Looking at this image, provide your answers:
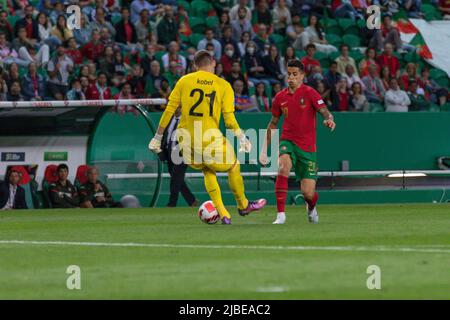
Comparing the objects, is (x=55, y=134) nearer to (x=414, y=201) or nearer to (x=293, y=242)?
(x=414, y=201)

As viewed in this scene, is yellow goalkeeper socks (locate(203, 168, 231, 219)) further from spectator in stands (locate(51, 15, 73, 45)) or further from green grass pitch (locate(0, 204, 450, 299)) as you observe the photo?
spectator in stands (locate(51, 15, 73, 45))

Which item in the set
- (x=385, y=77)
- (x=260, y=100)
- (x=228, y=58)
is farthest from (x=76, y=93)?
(x=385, y=77)

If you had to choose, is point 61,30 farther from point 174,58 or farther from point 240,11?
point 240,11

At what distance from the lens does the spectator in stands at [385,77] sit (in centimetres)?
2716

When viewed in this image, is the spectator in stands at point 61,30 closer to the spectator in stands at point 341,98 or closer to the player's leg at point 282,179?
the spectator in stands at point 341,98

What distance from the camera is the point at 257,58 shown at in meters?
26.5

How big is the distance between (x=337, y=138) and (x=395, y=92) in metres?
2.64

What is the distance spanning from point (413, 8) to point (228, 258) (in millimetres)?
22314

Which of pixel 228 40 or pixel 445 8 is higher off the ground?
pixel 445 8

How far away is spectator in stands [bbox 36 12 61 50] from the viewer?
25.2 m

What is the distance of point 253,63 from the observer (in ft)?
86.6

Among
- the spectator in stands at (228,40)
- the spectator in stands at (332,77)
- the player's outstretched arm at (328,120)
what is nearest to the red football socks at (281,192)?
the player's outstretched arm at (328,120)

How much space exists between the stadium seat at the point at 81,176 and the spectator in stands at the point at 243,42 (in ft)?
17.2

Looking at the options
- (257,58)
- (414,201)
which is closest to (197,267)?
(414,201)
